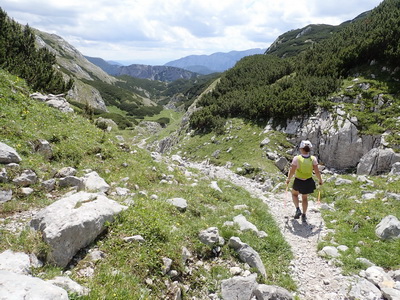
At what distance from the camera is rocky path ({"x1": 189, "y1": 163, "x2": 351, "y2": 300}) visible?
22.7 ft

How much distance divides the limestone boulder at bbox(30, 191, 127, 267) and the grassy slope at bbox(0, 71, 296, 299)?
0.24 m

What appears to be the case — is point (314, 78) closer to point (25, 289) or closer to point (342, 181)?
point (342, 181)

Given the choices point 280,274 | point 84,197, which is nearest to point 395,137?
point 280,274

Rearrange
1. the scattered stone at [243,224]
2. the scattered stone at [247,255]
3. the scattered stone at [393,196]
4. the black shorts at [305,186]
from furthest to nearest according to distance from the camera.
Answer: the scattered stone at [393,196] < the black shorts at [305,186] < the scattered stone at [243,224] < the scattered stone at [247,255]

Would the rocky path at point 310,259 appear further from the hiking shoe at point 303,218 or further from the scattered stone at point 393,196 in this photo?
the scattered stone at point 393,196

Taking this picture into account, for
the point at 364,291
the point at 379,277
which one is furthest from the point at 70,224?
the point at 379,277

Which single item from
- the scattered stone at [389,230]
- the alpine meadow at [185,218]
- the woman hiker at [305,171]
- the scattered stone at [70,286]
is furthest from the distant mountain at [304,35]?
the scattered stone at [70,286]

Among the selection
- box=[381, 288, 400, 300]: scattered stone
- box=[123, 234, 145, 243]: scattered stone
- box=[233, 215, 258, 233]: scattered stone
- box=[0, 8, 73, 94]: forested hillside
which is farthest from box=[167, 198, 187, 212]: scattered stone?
A: box=[0, 8, 73, 94]: forested hillside

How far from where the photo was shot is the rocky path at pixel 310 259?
691cm

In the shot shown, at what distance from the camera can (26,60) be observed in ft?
92.0

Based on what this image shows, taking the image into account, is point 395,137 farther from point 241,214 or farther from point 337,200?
point 241,214

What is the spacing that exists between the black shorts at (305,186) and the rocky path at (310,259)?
1.55 m

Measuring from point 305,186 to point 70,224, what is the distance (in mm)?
8961

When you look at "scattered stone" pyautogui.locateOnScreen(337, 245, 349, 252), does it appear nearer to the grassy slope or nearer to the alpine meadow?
the alpine meadow
